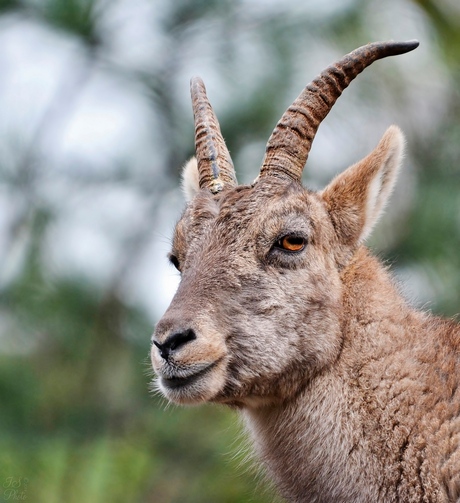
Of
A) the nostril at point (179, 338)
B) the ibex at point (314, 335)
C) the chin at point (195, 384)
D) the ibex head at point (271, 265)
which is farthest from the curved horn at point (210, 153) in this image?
the chin at point (195, 384)

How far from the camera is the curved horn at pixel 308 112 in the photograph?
23.5 feet

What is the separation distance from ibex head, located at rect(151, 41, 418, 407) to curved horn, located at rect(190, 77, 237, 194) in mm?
27

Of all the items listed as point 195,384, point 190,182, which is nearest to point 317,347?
point 195,384

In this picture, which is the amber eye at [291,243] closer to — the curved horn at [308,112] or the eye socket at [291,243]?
the eye socket at [291,243]

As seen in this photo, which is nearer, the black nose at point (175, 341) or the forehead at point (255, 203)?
the black nose at point (175, 341)

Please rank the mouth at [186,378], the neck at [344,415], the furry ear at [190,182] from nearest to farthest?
1. the mouth at [186,378]
2. the neck at [344,415]
3. the furry ear at [190,182]

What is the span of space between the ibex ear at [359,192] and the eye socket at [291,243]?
0.41 meters

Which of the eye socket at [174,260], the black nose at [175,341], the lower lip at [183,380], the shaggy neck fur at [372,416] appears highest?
the eye socket at [174,260]

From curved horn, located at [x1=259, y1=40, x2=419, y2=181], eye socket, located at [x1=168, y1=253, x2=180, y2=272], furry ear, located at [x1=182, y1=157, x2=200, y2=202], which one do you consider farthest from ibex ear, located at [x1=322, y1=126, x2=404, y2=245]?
furry ear, located at [x1=182, y1=157, x2=200, y2=202]

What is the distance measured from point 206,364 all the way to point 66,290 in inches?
323

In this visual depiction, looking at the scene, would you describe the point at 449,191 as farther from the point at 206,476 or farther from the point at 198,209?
the point at 198,209

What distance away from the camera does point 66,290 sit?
13992 mm

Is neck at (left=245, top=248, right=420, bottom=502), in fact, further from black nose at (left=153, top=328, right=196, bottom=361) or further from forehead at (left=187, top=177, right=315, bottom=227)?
black nose at (left=153, top=328, right=196, bottom=361)

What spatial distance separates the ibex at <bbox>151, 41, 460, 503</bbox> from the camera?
241 inches
